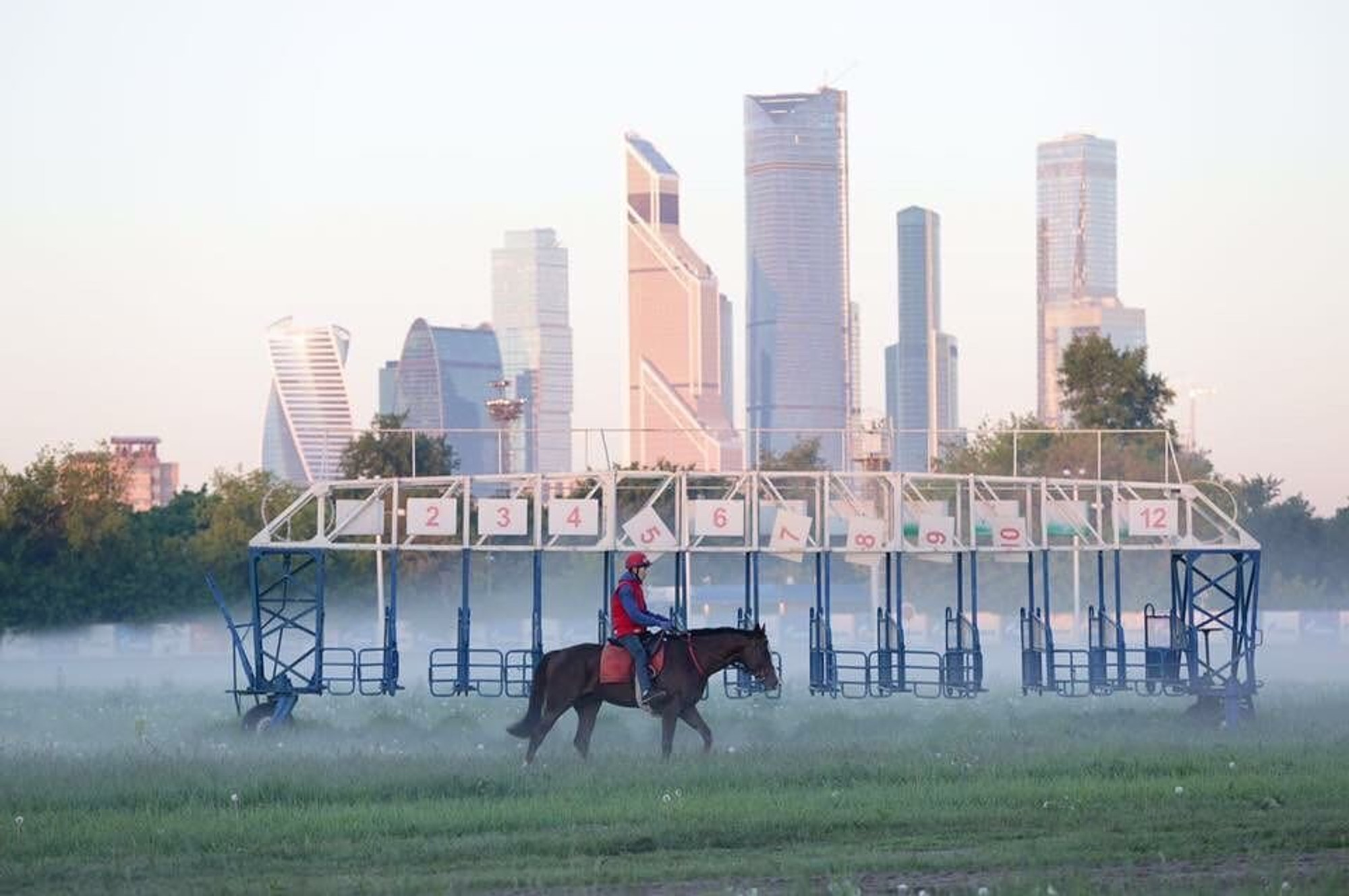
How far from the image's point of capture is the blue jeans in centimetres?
2912

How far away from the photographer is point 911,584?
104m

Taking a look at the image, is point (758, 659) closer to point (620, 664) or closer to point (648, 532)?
point (620, 664)

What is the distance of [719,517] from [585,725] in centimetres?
1416

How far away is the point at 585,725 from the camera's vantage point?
29344mm

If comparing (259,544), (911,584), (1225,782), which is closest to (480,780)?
(1225,782)

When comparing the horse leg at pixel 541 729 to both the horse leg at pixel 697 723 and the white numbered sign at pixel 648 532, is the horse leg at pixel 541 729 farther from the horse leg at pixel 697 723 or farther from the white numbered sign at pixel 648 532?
the white numbered sign at pixel 648 532

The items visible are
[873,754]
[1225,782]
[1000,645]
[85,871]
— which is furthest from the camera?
[1000,645]

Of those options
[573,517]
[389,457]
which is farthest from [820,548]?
[389,457]

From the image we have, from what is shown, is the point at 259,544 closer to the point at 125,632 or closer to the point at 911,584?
the point at 125,632

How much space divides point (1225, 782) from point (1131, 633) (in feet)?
201

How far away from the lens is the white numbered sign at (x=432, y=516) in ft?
139

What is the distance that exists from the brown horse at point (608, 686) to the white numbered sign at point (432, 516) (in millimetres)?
12945

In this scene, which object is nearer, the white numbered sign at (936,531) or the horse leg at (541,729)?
the horse leg at (541,729)

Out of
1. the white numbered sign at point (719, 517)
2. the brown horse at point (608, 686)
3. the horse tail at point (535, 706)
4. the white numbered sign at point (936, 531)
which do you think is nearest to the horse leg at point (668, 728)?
the brown horse at point (608, 686)
